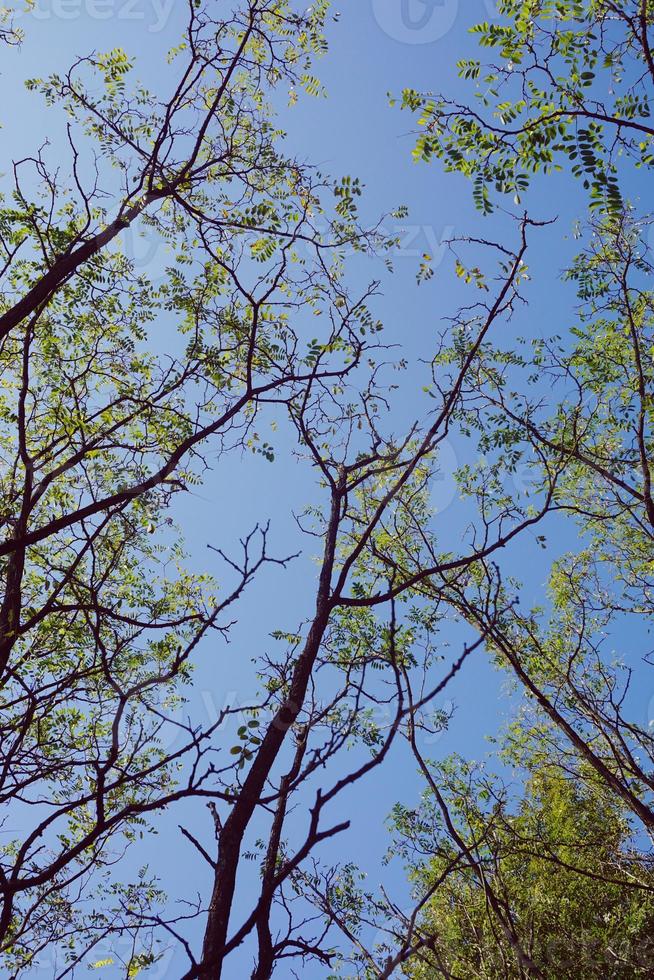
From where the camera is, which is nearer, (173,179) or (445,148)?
(445,148)

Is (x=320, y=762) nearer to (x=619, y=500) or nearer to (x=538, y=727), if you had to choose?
(x=619, y=500)

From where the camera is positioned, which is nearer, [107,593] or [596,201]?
[596,201]

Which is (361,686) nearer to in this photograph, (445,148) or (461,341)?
(445,148)

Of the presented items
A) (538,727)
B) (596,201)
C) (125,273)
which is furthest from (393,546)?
(596,201)

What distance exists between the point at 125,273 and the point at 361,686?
5972 mm

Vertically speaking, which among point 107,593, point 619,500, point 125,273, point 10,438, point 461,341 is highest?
point 619,500

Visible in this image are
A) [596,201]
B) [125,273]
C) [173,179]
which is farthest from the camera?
[125,273]

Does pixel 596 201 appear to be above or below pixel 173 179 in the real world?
below

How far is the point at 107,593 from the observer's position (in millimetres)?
7172

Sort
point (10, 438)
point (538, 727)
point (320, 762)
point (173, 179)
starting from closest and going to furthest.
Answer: point (320, 762) < point (173, 179) < point (10, 438) < point (538, 727)

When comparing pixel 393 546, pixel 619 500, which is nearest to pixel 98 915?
pixel 393 546

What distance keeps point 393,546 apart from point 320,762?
6.11 meters

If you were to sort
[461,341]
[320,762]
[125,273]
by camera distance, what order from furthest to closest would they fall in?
[125,273] < [461,341] < [320,762]

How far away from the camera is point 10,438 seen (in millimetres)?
7512
